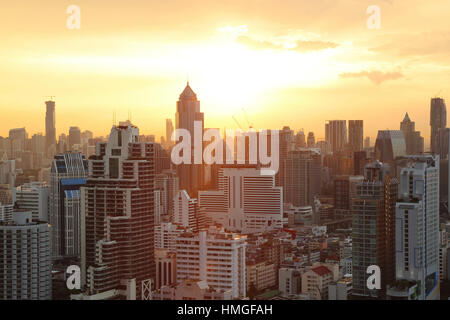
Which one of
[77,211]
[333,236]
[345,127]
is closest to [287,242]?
[333,236]

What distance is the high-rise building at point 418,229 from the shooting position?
5.96m

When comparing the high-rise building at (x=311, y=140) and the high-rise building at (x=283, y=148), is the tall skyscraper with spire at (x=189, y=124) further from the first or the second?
the high-rise building at (x=311, y=140)

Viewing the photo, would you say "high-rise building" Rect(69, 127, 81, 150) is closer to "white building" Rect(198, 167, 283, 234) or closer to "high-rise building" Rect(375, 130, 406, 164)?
"white building" Rect(198, 167, 283, 234)

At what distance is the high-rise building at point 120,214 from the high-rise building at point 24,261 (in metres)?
0.54

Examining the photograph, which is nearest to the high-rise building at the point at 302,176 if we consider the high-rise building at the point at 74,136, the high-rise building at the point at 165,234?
the high-rise building at the point at 165,234

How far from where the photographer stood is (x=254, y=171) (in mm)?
11703

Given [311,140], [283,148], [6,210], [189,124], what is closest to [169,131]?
[189,124]

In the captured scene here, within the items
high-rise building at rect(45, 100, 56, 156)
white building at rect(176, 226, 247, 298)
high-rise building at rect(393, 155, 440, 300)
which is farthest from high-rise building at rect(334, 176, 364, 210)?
high-rise building at rect(45, 100, 56, 156)

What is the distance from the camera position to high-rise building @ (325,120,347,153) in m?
8.94

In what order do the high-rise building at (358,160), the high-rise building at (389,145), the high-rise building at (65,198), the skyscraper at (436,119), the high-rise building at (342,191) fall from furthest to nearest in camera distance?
the high-rise building at (342,191)
the high-rise building at (358,160)
the high-rise building at (65,198)
the high-rise building at (389,145)
the skyscraper at (436,119)

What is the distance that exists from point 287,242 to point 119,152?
2.85 meters

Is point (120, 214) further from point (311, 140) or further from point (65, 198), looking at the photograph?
point (311, 140)
